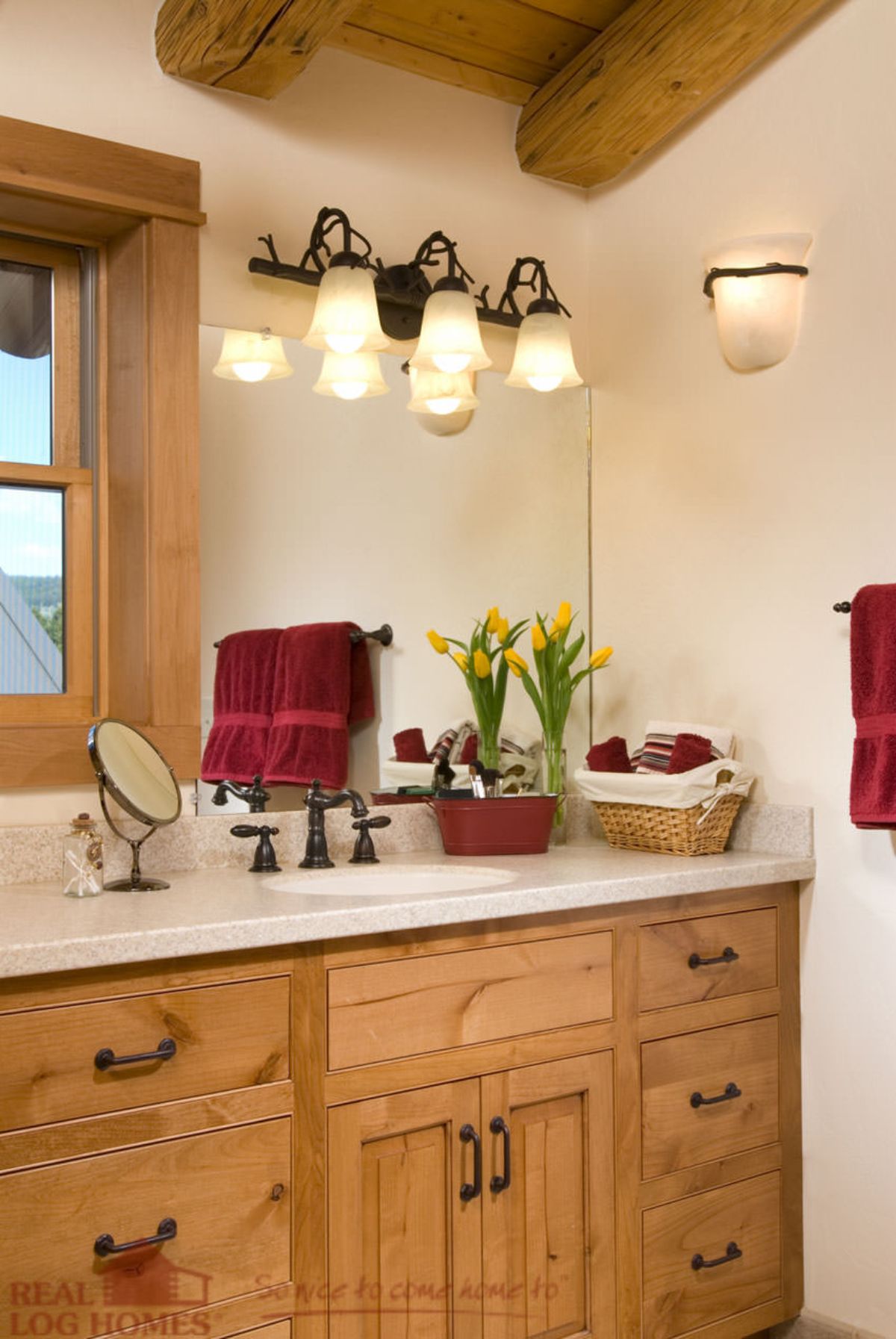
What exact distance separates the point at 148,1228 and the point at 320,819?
76 cm

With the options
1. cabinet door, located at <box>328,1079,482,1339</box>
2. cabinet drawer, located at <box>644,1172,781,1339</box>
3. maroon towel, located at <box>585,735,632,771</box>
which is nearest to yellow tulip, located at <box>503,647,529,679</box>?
maroon towel, located at <box>585,735,632,771</box>

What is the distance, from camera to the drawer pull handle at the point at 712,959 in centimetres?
205

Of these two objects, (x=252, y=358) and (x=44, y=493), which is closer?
(x=44, y=493)

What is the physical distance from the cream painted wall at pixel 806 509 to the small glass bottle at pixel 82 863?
1211mm

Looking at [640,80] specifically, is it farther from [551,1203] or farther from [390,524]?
[551,1203]

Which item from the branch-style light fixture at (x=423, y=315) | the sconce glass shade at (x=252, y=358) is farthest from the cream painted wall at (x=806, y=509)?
the sconce glass shade at (x=252, y=358)

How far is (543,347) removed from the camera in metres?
2.46

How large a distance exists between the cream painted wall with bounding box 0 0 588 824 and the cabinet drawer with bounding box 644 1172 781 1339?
120 cm

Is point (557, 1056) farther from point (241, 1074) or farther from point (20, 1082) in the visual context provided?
point (20, 1082)

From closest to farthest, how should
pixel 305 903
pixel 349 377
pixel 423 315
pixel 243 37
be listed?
pixel 305 903 → pixel 243 37 → pixel 349 377 → pixel 423 315

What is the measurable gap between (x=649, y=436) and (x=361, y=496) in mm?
648

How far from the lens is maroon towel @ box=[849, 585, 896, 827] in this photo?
1925mm

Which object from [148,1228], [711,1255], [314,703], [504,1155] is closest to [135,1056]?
[148,1228]

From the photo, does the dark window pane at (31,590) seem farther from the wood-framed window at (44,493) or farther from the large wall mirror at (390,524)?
→ the large wall mirror at (390,524)
